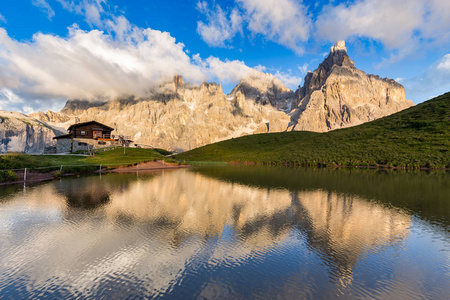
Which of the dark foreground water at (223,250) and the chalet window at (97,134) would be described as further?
the chalet window at (97,134)

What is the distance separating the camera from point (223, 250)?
32.8 feet

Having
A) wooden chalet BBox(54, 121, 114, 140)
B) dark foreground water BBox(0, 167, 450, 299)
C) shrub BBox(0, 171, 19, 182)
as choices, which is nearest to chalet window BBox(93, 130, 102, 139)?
wooden chalet BBox(54, 121, 114, 140)

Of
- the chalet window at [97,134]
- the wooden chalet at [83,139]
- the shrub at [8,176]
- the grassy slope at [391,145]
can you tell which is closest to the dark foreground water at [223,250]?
the shrub at [8,176]

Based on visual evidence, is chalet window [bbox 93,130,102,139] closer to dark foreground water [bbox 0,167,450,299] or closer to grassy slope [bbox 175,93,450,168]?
grassy slope [bbox 175,93,450,168]

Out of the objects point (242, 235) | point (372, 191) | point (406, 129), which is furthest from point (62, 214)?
point (406, 129)

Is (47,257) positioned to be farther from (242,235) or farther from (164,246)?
(242,235)

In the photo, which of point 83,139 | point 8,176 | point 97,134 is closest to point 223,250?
point 8,176

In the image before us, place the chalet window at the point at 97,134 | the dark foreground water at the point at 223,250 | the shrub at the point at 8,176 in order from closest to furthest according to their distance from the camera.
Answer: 1. the dark foreground water at the point at 223,250
2. the shrub at the point at 8,176
3. the chalet window at the point at 97,134

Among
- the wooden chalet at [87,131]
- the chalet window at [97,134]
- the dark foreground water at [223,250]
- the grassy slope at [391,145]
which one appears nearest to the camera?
the dark foreground water at [223,250]

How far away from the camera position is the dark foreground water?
7.22 m

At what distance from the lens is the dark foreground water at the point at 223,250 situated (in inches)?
284

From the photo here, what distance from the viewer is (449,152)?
54438 millimetres

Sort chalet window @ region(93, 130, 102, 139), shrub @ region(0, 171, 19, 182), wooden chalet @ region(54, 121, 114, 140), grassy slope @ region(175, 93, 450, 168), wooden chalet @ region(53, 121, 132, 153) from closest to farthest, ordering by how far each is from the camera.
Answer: shrub @ region(0, 171, 19, 182) < grassy slope @ region(175, 93, 450, 168) < wooden chalet @ region(53, 121, 132, 153) < wooden chalet @ region(54, 121, 114, 140) < chalet window @ region(93, 130, 102, 139)

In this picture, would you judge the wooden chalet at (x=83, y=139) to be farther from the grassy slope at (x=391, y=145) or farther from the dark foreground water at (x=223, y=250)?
the dark foreground water at (x=223, y=250)
